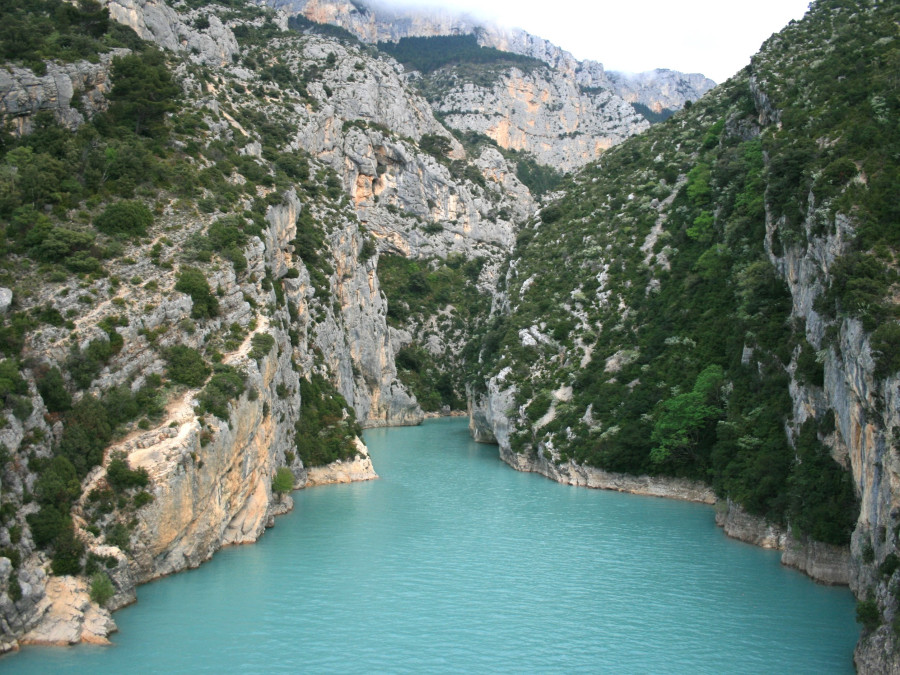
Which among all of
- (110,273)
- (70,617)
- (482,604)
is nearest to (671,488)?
(482,604)

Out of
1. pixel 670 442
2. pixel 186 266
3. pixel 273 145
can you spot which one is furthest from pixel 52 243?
pixel 273 145

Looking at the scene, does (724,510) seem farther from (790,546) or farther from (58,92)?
(58,92)

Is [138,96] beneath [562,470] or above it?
above

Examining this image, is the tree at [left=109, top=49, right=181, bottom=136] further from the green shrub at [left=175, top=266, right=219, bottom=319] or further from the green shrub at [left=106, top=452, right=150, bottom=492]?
the green shrub at [left=106, top=452, right=150, bottom=492]

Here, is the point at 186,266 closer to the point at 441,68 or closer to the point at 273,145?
the point at 273,145

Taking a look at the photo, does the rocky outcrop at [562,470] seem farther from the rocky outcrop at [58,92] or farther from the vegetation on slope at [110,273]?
the rocky outcrop at [58,92]

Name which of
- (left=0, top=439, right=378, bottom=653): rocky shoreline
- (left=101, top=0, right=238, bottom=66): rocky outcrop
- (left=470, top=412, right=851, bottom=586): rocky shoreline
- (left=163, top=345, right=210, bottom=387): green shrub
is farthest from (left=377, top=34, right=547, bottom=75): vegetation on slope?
(left=0, top=439, right=378, bottom=653): rocky shoreline

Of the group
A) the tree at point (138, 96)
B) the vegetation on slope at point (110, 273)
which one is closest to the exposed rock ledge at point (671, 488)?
the vegetation on slope at point (110, 273)
